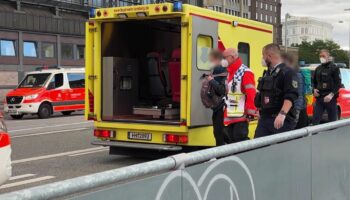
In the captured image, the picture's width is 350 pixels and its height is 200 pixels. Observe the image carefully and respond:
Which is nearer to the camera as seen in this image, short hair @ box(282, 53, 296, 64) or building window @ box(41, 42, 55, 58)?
short hair @ box(282, 53, 296, 64)

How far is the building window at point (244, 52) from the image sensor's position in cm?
962

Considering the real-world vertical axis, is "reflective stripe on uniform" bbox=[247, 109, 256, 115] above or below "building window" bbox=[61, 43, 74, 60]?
below

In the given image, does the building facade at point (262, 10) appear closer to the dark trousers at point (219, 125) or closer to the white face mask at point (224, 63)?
the white face mask at point (224, 63)

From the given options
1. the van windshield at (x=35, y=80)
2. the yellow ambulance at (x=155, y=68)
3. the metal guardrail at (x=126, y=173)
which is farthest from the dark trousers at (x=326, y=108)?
the van windshield at (x=35, y=80)

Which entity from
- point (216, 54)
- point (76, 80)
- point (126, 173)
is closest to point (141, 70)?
point (216, 54)

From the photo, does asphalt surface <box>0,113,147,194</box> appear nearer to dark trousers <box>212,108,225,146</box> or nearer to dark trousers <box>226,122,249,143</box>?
dark trousers <box>212,108,225,146</box>

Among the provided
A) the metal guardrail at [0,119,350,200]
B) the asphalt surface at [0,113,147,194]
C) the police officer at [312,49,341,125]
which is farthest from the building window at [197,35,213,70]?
the metal guardrail at [0,119,350,200]

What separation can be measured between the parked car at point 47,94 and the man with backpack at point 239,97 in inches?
567

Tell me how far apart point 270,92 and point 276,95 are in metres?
0.08

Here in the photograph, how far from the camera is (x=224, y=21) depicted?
892cm

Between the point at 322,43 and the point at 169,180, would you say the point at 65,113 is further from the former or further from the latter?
the point at 322,43

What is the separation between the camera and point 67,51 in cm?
4134

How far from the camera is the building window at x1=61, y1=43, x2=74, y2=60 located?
41.0 m

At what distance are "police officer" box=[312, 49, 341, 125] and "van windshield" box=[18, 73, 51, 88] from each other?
1321 cm
